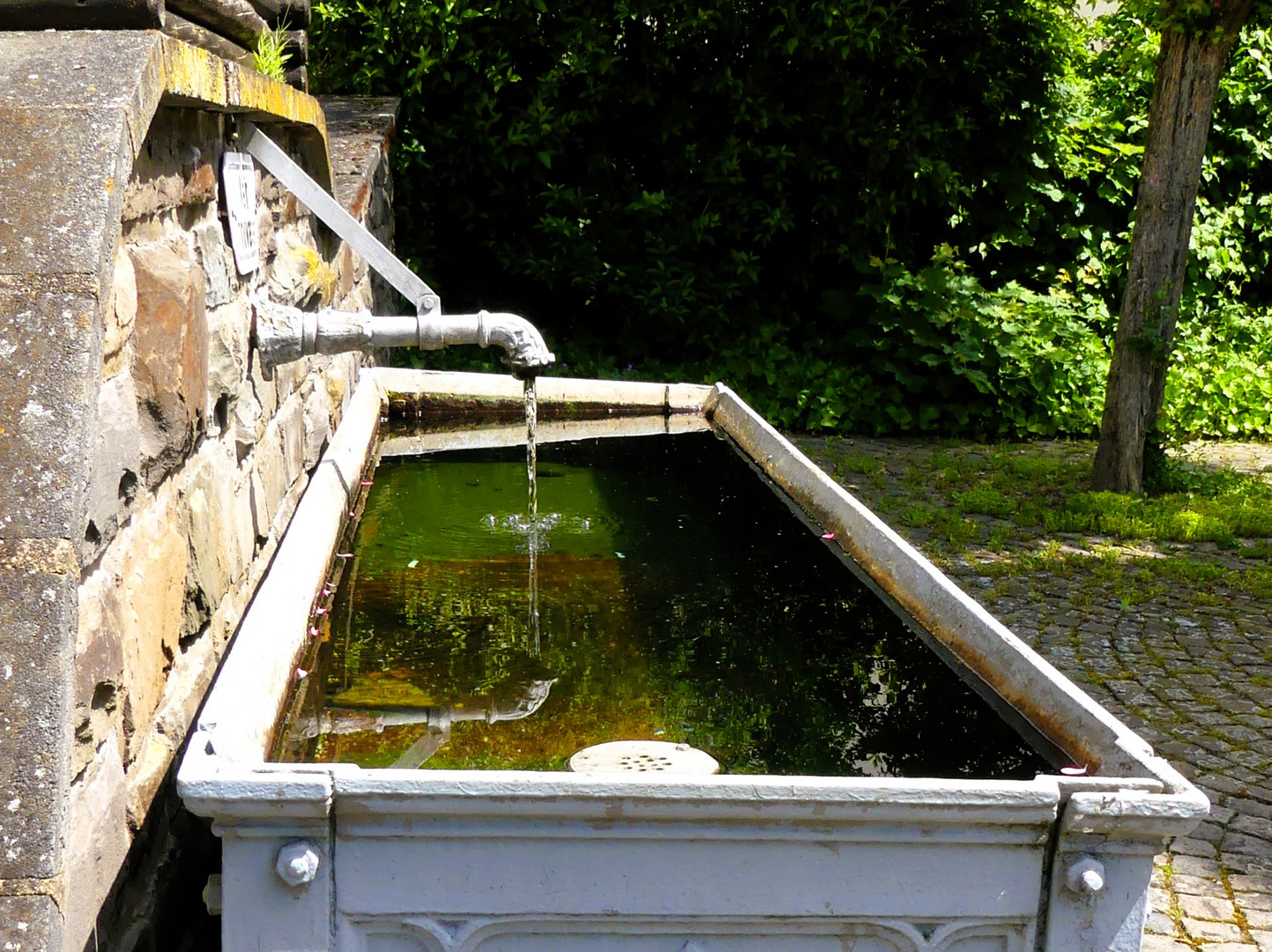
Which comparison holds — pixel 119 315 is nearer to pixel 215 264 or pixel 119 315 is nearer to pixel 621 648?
pixel 215 264

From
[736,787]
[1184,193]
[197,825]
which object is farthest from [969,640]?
[1184,193]

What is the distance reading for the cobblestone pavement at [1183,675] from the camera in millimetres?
2695

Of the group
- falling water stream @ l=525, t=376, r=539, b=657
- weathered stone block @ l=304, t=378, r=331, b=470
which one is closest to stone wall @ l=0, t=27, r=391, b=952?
falling water stream @ l=525, t=376, r=539, b=657

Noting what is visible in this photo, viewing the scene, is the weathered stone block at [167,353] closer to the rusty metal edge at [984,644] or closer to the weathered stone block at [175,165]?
the weathered stone block at [175,165]

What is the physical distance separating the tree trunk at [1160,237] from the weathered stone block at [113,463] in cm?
527

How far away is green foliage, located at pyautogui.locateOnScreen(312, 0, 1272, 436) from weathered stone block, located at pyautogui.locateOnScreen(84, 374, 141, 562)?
224 inches

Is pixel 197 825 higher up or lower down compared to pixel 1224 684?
higher up

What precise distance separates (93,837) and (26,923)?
209 mm

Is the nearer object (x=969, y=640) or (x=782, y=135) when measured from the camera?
(x=969, y=640)

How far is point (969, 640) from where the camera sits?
229 cm

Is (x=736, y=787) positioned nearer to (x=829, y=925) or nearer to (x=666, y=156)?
(x=829, y=925)

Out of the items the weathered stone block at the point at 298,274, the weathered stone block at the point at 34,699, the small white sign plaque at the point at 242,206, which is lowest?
the weathered stone block at the point at 34,699

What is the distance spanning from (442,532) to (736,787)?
2.08 metres

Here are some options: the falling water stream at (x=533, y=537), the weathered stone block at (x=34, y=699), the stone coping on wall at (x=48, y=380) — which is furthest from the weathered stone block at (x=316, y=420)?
the weathered stone block at (x=34, y=699)
